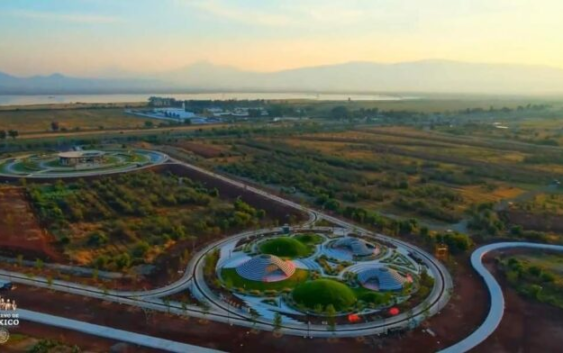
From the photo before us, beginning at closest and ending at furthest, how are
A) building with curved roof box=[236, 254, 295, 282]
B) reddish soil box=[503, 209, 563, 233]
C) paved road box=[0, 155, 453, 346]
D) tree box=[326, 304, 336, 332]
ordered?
paved road box=[0, 155, 453, 346] < tree box=[326, 304, 336, 332] < building with curved roof box=[236, 254, 295, 282] < reddish soil box=[503, 209, 563, 233]

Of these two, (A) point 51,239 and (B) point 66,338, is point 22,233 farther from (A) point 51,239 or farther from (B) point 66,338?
(B) point 66,338

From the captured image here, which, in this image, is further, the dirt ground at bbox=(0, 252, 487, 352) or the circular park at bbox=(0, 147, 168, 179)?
the circular park at bbox=(0, 147, 168, 179)

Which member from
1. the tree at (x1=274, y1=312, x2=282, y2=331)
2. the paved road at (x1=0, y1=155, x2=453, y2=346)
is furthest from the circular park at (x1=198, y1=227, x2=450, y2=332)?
the tree at (x1=274, y1=312, x2=282, y2=331)

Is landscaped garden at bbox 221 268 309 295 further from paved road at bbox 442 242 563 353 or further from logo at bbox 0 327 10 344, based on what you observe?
logo at bbox 0 327 10 344

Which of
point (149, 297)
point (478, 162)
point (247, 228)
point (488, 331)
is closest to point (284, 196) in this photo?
point (247, 228)

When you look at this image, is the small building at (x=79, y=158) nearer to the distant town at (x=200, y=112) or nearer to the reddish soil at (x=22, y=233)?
the reddish soil at (x=22, y=233)

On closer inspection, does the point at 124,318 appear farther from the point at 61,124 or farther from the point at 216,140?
the point at 61,124
